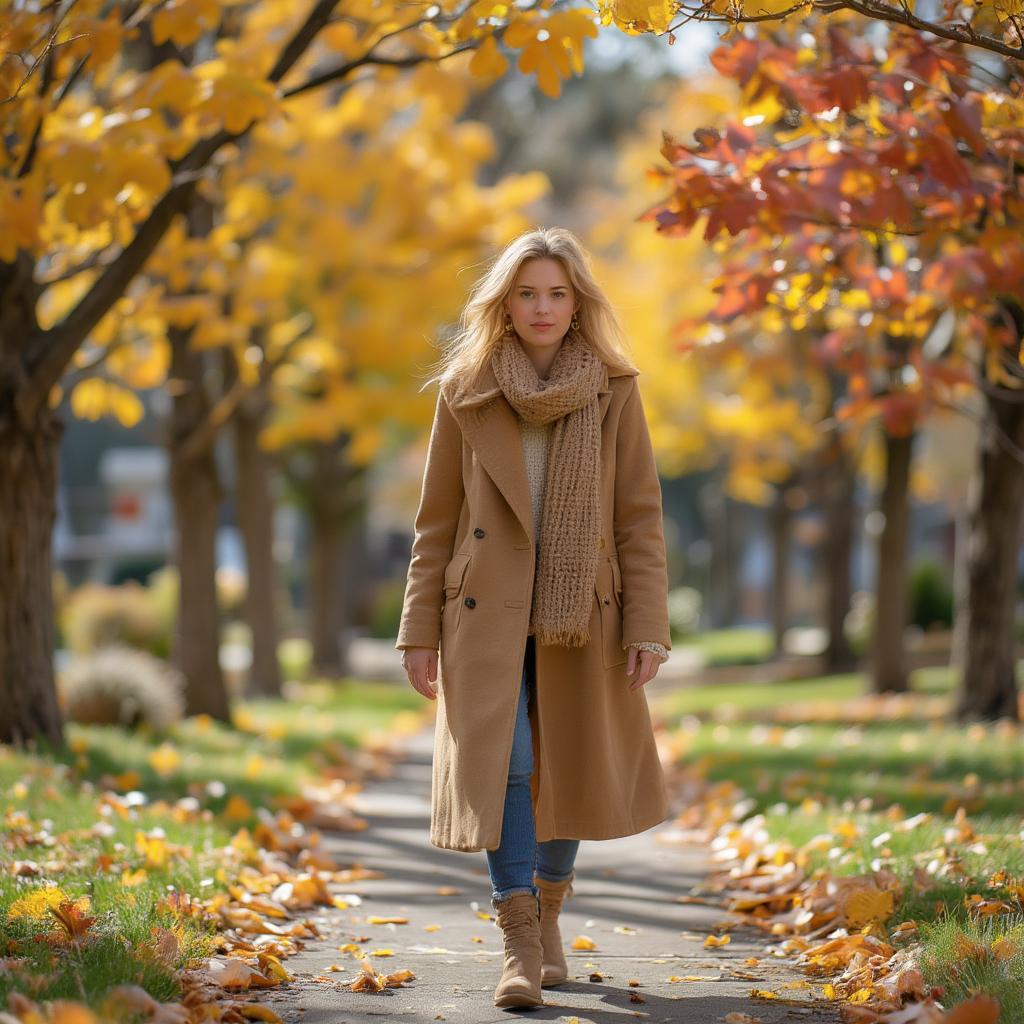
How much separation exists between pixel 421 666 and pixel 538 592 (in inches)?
15.8

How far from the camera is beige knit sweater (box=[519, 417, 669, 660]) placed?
3.94 m

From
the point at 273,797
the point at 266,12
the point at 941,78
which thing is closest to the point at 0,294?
the point at 273,797

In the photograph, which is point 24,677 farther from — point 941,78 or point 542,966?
point 941,78

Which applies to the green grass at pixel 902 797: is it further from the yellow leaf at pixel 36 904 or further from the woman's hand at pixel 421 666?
the yellow leaf at pixel 36 904

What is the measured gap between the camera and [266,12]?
10523 millimetres

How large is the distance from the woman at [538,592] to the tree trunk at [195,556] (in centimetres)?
757

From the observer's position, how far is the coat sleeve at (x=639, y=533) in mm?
3953

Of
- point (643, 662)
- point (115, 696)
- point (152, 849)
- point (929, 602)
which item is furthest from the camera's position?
point (929, 602)

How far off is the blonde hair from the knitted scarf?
96mm

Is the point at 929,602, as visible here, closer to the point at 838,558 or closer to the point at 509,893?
the point at 838,558

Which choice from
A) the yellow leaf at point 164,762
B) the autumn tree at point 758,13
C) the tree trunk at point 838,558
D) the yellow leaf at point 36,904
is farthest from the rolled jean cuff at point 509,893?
the tree trunk at point 838,558

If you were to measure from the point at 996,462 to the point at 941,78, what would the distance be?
535cm

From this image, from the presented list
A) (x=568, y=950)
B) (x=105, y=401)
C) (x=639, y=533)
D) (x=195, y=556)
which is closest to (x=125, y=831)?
(x=568, y=950)

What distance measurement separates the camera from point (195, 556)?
11.3m
